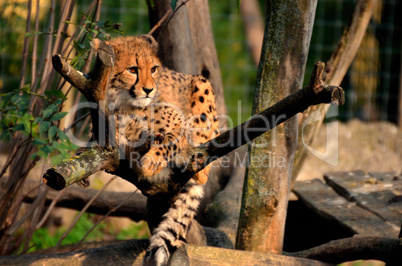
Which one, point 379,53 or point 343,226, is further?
point 379,53

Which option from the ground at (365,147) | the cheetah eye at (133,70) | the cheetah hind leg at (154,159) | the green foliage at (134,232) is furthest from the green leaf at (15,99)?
the ground at (365,147)

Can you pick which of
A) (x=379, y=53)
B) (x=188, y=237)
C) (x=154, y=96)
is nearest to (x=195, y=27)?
(x=154, y=96)

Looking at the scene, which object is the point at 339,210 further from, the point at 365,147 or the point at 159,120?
→ the point at 365,147

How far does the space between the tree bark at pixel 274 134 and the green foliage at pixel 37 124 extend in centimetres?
84

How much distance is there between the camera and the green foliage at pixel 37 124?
2.36 m

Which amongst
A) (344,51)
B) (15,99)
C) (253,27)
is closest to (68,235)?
(15,99)

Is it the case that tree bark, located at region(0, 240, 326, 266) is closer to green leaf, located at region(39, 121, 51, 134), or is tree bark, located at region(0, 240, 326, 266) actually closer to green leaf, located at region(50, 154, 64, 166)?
green leaf, located at region(50, 154, 64, 166)

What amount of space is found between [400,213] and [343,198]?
46cm

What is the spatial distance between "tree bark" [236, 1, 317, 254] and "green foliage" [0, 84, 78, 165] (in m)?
0.84

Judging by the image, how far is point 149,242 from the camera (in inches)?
88.6

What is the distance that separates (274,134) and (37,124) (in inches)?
43.2

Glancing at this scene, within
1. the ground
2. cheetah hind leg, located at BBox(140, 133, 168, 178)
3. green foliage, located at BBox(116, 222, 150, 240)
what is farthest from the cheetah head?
the ground

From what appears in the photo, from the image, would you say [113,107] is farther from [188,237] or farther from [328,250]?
[328,250]

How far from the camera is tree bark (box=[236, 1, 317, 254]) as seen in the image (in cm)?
246
